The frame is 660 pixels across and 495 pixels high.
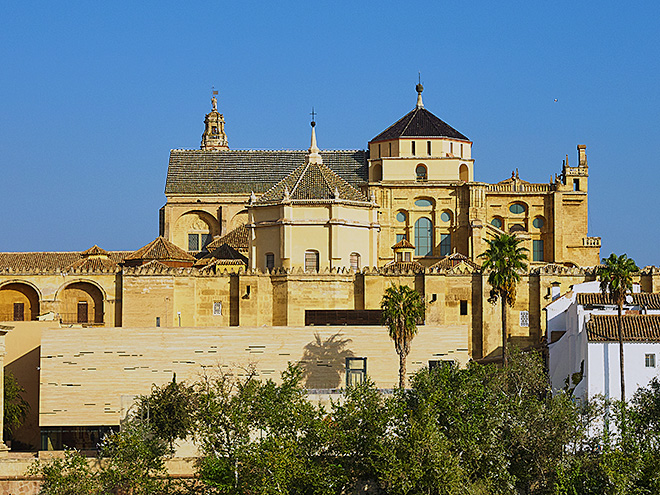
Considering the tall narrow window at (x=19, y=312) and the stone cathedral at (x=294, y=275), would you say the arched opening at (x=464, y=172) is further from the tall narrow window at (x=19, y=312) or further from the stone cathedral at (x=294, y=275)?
the tall narrow window at (x=19, y=312)

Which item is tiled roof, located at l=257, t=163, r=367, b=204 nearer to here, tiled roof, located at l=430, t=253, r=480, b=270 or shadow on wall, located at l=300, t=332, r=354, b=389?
tiled roof, located at l=430, t=253, r=480, b=270

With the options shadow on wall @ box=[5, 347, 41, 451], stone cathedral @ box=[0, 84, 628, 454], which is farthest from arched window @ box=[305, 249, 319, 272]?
shadow on wall @ box=[5, 347, 41, 451]

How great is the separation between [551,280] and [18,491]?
28673 millimetres

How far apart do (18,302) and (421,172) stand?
2596cm

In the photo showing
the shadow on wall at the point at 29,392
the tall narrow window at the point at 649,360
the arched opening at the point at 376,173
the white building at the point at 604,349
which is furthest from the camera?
the arched opening at the point at 376,173

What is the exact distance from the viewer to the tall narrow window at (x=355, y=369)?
63.5 metres

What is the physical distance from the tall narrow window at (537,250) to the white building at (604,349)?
21275 mm

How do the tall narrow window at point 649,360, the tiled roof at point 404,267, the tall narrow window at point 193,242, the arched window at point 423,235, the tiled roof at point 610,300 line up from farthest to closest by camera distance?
the tall narrow window at point 193,242
the arched window at point 423,235
the tiled roof at point 404,267
the tiled roof at point 610,300
the tall narrow window at point 649,360

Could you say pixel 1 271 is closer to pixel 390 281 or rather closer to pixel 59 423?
pixel 59 423

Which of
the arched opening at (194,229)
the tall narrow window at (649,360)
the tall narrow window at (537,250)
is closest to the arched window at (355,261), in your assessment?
the tall narrow window at (649,360)

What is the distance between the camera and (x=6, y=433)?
207 ft

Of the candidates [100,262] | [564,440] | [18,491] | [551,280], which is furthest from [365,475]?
[100,262]

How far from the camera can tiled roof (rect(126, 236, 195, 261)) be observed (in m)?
77.5

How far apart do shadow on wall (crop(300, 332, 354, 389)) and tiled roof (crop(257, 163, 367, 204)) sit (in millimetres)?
11273
